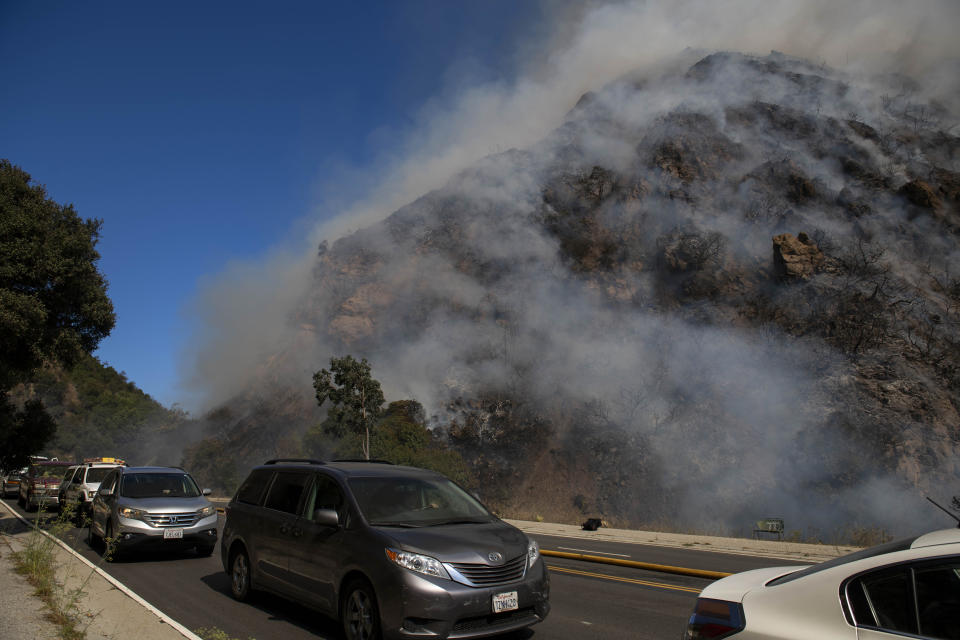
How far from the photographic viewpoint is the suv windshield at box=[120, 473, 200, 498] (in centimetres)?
1170

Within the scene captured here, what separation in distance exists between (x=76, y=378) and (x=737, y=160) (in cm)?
9245

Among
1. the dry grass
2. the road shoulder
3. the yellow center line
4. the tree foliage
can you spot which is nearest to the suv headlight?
the dry grass

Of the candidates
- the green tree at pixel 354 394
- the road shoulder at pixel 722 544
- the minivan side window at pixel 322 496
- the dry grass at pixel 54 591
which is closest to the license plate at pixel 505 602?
the minivan side window at pixel 322 496

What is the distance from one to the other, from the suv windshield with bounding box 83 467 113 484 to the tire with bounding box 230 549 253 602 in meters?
11.5

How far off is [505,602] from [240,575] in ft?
13.7

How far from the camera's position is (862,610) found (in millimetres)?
2992

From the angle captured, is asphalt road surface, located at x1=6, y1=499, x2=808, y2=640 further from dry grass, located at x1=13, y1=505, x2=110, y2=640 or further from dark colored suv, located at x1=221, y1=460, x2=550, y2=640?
dry grass, located at x1=13, y1=505, x2=110, y2=640

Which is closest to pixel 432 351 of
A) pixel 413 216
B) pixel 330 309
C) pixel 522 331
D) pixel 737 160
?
pixel 522 331

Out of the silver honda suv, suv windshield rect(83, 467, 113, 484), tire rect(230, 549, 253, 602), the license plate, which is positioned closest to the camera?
the license plate

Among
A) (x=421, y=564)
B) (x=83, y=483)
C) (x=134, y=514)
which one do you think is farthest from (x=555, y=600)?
(x=83, y=483)

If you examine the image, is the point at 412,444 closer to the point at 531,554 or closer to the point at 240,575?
the point at 240,575

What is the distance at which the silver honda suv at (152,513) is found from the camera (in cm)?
1070

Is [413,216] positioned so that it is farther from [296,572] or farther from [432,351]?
[296,572]

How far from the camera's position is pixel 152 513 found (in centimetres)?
1079
